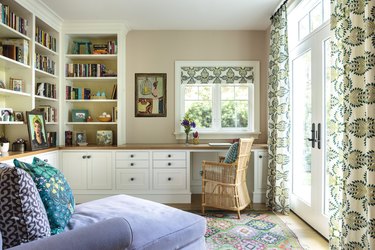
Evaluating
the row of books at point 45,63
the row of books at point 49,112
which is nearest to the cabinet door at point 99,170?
the row of books at point 49,112

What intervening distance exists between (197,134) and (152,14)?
181 centimetres

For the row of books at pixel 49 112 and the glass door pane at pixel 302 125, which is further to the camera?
the row of books at pixel 49 112

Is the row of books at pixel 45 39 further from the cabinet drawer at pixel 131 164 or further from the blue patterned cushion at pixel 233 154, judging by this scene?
the blue patterned cushion at pixel 233 154

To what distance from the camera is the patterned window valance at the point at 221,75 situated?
A: 436 cm

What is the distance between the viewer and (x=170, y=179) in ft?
12.7

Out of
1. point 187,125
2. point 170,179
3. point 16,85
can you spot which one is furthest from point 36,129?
point 187,125

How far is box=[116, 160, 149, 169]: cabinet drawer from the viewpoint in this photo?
387cm

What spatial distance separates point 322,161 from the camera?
2715 mm

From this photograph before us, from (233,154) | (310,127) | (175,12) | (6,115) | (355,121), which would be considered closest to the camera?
(355,121)

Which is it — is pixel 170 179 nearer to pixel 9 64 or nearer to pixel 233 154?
pixel 233 154

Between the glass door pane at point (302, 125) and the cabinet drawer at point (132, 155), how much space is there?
6.44 ft

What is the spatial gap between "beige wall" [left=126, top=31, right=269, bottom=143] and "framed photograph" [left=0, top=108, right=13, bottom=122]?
1600 millimetres

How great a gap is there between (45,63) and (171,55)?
1804 mm

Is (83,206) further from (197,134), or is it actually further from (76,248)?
(197,134)
